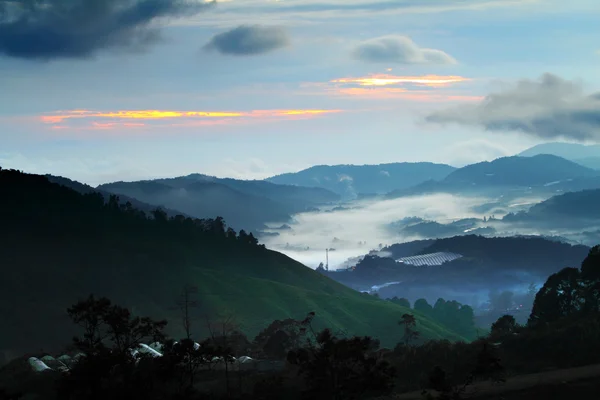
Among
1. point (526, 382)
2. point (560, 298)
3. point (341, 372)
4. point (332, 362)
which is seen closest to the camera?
point (341, 372)

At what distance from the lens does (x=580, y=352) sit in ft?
285

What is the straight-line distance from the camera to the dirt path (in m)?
72.7

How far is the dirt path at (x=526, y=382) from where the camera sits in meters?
72.7

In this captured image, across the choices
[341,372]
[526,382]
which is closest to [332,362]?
[341,372]

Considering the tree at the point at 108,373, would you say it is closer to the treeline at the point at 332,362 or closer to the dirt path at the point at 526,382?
the treeline at the point at 332,362

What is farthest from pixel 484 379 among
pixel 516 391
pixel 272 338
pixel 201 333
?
pixel 201 333

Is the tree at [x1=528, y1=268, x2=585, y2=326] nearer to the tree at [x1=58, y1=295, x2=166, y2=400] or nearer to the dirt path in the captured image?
the dirt path

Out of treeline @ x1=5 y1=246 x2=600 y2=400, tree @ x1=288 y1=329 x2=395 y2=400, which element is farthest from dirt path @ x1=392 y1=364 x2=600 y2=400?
tree @ x1=288 y1=329 x2=395 y2=400

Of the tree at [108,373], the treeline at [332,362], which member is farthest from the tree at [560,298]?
the tree at [108,373]

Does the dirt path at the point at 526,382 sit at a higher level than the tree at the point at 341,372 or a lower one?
lower

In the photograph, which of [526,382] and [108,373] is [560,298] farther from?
[108,373]

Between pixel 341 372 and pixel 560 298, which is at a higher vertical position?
pixel 560 298

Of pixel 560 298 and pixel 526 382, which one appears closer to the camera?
pixel 526 382

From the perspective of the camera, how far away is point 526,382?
3027 inches
